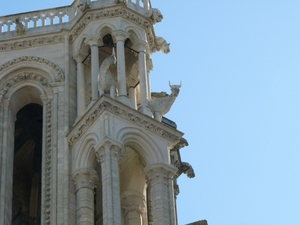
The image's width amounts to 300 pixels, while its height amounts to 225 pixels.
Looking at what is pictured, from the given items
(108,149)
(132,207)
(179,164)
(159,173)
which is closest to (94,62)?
(108,149)

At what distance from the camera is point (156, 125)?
25.0m

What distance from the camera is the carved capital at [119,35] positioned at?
26.4 m

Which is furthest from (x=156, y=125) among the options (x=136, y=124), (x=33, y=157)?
(x=33, y=157)

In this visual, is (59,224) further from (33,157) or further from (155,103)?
(33,157)

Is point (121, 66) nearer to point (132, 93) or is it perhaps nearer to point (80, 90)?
point (80, 90)

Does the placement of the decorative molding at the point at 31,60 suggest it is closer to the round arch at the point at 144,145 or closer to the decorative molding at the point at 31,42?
the decorative molding at the point at 31,42

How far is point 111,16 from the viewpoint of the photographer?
2683 cm

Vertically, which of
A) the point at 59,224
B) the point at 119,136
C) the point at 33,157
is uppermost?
the point at 33,157

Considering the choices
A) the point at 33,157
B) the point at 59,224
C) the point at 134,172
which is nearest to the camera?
the point at 59,224

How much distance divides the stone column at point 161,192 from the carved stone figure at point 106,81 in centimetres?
174

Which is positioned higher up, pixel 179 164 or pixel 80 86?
pixel 80 86

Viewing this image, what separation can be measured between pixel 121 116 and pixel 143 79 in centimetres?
169

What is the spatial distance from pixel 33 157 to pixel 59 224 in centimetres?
582

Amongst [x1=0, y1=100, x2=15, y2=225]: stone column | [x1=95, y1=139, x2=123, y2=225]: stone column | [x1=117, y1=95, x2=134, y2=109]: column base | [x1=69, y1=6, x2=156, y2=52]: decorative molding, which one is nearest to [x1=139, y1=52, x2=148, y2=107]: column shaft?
[x1=117, y1=95, x2=134, y2=109]: column base
